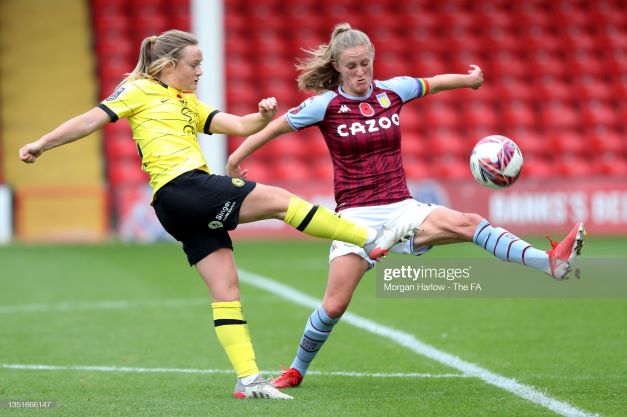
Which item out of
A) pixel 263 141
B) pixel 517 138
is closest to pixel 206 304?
pixel 263 141

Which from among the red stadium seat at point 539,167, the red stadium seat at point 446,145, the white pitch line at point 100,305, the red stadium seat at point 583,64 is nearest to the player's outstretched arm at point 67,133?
the white pitch line at point 100,305

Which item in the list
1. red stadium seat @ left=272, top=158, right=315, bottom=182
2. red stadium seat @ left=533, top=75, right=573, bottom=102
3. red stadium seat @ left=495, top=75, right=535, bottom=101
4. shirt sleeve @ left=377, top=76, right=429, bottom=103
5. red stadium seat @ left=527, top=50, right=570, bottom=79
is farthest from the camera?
red stadium seat @ left=527, top=50, right=570, bottom=79

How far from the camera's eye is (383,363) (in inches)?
261

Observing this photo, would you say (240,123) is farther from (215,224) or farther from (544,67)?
(544,67)

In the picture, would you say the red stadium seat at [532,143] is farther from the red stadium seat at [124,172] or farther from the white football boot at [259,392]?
the white football boot at [259,392]

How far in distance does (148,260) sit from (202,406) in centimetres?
882

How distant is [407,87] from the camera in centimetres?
610

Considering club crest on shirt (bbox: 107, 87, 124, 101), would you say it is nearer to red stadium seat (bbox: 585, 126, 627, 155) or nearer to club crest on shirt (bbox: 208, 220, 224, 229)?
club crest on shirt (bbox: 208, 220, 224, 229)

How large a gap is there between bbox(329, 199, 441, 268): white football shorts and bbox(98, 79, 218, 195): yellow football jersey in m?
0.88

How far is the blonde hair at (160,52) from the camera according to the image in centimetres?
559

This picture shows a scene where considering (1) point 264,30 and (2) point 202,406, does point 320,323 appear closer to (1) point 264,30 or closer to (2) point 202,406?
(2) point 202,406

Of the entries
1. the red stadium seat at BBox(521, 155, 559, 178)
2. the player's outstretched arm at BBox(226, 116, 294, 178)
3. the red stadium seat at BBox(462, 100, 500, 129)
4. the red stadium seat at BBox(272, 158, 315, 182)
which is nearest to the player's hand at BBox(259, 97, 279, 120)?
the player's outstretched arm at BBox(226, 116, 294, 178)

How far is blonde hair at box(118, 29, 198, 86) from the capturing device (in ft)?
18.4

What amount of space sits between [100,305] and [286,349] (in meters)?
2.95
